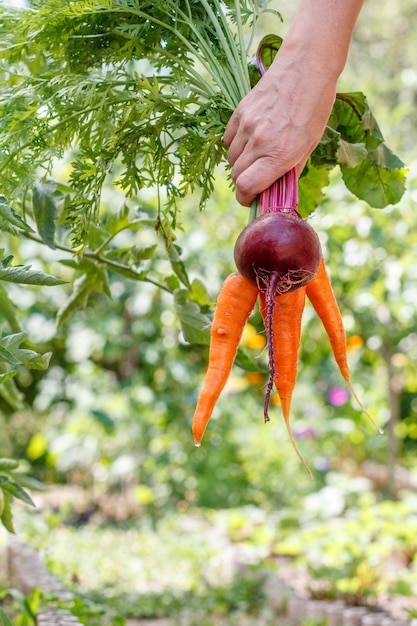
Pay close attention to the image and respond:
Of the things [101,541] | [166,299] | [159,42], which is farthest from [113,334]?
[159,42]

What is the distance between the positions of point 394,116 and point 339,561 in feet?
7.53

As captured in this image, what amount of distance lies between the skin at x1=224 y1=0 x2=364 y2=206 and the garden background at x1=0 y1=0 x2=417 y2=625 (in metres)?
1.14

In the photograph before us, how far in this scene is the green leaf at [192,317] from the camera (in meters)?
1.75

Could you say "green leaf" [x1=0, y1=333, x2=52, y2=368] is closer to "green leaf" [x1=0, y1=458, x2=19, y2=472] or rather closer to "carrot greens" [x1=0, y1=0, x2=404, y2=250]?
"carrot greens" [x1=0, y1=0, x2=404, y2=250]

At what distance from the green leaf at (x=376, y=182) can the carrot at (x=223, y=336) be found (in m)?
0.40

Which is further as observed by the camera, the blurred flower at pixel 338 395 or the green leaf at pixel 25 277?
the blurred flower at pixel 338 395

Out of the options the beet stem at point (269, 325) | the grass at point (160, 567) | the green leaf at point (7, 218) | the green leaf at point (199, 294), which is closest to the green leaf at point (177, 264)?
the green leaf at point (199, 294)

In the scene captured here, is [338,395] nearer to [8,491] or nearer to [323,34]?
[8,491]

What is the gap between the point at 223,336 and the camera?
1.54 m

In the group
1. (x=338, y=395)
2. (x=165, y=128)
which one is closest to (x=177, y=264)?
(x=165, y=128)

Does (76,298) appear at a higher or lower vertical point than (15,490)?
higher

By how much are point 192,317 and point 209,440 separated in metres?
3.41

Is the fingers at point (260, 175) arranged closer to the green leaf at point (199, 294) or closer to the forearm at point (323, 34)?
the forearm at point (323, 34)

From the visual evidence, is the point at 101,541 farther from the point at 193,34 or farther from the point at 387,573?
the point at 193,34
